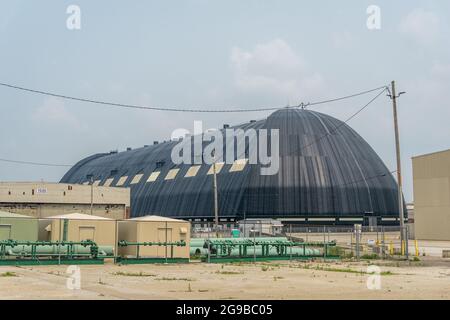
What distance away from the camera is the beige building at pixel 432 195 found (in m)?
77.6

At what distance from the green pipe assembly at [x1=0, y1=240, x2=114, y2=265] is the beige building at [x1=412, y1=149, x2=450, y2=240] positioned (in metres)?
56.1

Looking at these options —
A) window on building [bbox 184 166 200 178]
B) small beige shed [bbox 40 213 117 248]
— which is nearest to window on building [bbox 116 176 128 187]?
window on building [bbox 184 166 200 178]

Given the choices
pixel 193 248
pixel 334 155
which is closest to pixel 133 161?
pixel 334 155

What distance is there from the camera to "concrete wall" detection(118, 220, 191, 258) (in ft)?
116

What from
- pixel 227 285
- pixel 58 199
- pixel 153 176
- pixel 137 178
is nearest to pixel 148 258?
pixel 227 285

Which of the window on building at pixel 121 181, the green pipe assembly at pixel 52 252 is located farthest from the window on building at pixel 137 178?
the green pipe assembly at pixel 52 252

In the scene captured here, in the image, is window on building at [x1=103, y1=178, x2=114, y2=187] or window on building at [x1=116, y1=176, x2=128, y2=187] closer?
window on building at [x1=116, y1=176, x2=128, y2=187]

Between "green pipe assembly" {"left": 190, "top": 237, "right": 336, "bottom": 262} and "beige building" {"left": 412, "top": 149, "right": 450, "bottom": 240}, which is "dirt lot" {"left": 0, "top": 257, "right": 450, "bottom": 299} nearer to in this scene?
Result: "green pipe assembly" {"left": 190, "top": 237, "right": 336, "bottom": 262}

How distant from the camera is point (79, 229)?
114ft

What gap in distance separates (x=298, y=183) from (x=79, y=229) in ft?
175

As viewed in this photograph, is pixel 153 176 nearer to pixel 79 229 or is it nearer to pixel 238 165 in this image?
pixel 238 165

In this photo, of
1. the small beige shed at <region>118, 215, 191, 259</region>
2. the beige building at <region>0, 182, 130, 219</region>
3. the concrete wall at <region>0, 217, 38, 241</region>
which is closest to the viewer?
the concrete wall at <region>0, 217, 38, 241</region>

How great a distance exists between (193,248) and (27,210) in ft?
107

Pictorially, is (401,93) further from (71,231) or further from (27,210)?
(27,210)
